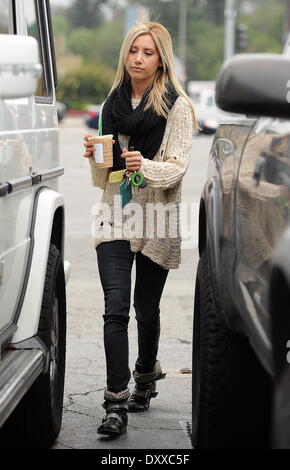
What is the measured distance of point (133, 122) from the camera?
5.39m

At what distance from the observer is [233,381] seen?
4.34m

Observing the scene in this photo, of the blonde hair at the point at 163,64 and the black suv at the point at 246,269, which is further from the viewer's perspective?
the blonde hair at the point at 163,64

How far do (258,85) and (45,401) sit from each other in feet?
7.21

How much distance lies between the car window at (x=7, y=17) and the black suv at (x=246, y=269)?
945mm

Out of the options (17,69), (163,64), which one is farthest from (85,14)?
(17,69)

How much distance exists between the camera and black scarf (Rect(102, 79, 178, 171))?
17.7ft

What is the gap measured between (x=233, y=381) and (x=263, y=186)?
43.5 inches

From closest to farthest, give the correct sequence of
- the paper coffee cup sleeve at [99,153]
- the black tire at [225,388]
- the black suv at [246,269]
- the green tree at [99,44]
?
the black suv at [246,269]
the black tire at [225,388]
the paper coffee cup sleeve at [99,153]
the green tree at [99,44]

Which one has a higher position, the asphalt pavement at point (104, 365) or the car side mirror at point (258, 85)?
the car side mirror at point (258, 85)

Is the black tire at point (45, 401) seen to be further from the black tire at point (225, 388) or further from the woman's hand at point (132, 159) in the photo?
the black tire at point (225, 388)

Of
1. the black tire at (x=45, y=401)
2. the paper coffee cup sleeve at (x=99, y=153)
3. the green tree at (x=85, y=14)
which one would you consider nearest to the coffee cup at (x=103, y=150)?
the paper coffee cup sleeve at (x=99, y=153)

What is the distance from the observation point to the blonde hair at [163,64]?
542 cm

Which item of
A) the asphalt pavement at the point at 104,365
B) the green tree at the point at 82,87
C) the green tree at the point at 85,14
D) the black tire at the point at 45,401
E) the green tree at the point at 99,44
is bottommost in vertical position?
the green tree at the point at 85,14
